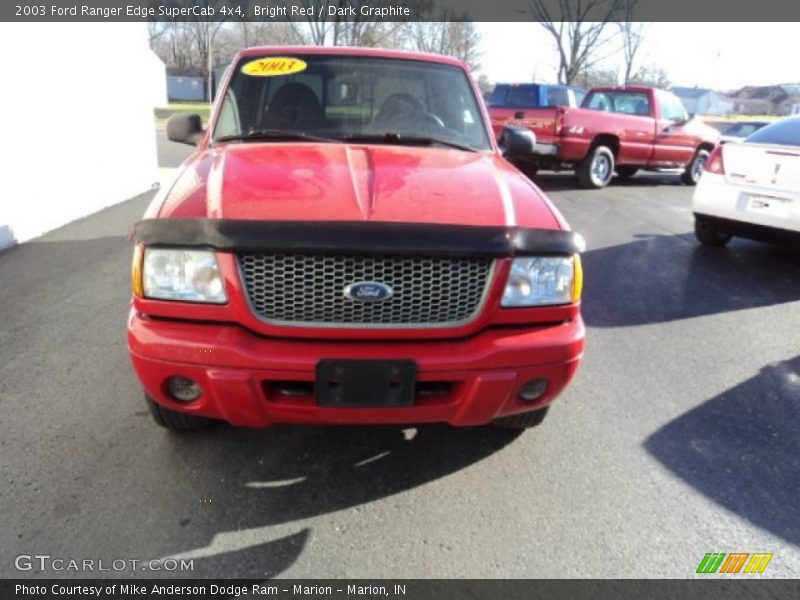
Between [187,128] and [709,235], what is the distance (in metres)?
5.86

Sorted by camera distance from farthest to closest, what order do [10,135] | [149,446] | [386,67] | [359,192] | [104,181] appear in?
[104,181] < [10,135] < [386,67] < [149,446] < [359,192]

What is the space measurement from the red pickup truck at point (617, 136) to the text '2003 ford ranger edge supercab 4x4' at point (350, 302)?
8.45 metres

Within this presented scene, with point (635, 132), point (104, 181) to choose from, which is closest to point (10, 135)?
point (104, 181)

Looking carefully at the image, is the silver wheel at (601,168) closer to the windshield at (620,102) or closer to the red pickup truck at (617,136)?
the red pickup truck at (617,136)

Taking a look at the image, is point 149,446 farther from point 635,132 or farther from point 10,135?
point 635,132

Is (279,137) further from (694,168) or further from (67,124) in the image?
(694,168)

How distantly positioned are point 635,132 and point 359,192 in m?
10.8

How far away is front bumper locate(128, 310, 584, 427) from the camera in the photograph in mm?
2156

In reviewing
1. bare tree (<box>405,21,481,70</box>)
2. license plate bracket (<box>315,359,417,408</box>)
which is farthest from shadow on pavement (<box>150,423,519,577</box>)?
bare tree (<box>405,21,481,70</box>)

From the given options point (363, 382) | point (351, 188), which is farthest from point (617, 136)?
point (363, 382)

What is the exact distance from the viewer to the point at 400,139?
131 inches

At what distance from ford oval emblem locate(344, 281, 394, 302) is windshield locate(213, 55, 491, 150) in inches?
53.8

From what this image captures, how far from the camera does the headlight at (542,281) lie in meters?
2.33

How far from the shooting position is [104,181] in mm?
8586
